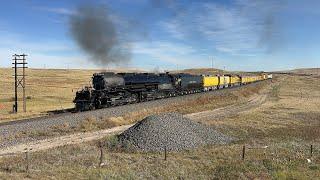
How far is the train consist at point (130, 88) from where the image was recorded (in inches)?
1924

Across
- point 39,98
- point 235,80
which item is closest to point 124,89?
point 39,98

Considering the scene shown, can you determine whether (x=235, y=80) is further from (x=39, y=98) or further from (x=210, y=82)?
(x=39, y=98)

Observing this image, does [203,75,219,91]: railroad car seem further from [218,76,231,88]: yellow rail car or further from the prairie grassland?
the prairie grassland

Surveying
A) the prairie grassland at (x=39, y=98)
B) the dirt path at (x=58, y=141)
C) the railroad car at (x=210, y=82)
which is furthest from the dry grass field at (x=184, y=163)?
the railroad car at (x=210, y=82)

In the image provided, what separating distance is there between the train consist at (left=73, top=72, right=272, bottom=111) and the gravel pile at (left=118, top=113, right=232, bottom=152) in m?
15.5

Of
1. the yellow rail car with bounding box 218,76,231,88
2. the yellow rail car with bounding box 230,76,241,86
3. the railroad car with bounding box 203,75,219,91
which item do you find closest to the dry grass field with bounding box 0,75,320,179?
the railroad car with bounding box 203,75,219,91

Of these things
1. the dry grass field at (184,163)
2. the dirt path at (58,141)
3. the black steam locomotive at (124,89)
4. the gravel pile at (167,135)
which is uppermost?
the black steam locomotive at (124,89)

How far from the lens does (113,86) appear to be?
5053 cm

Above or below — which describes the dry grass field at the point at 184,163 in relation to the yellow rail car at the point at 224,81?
below

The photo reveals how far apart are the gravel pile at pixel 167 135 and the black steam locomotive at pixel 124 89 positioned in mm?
15505

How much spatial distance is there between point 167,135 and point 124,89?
23114mm

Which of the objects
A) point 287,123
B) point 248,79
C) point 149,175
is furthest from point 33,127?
point 248,79

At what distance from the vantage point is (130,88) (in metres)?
55.0

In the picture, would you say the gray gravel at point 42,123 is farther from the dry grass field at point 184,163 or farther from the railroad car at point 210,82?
the railroad car at point 210,82
